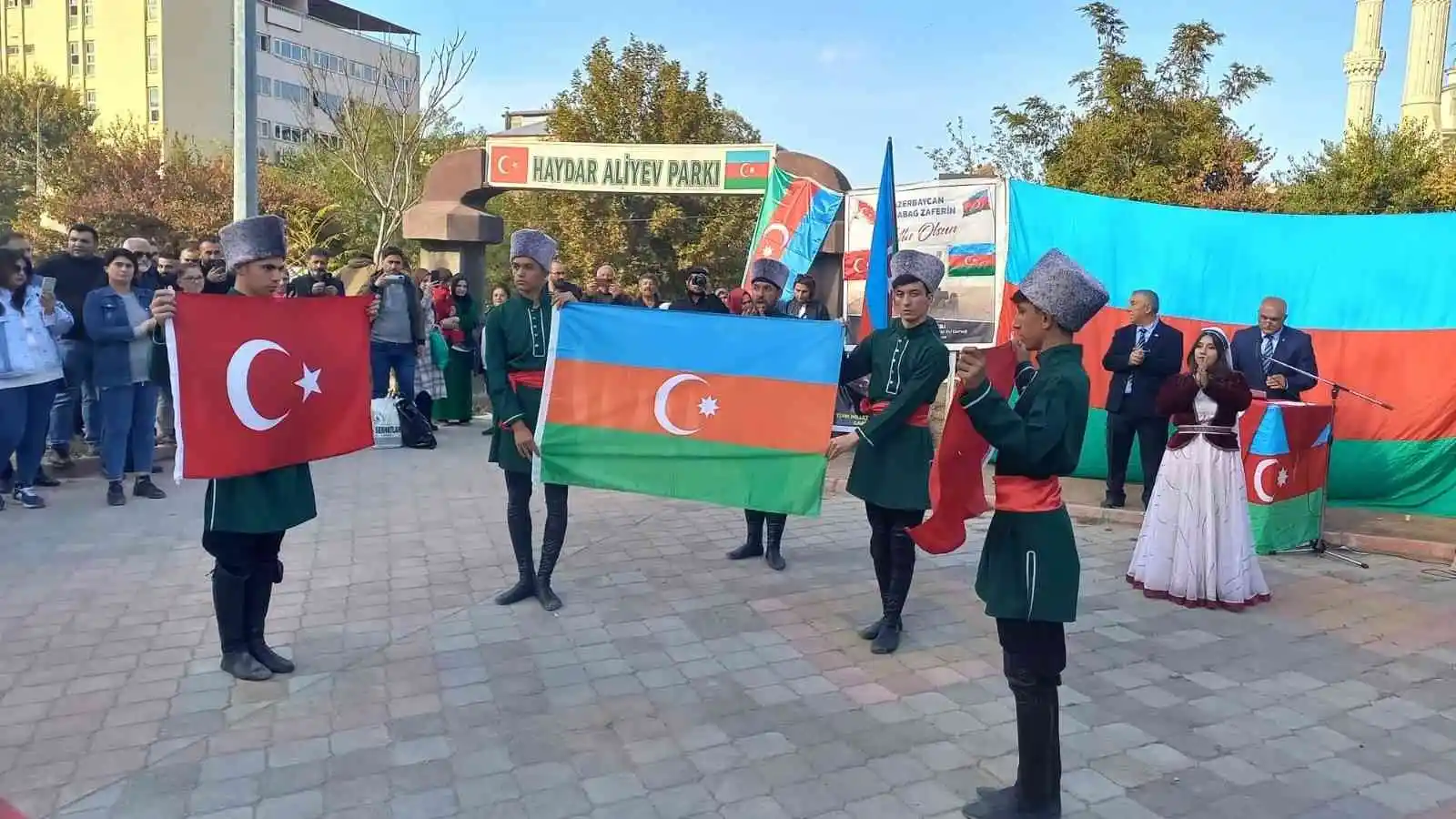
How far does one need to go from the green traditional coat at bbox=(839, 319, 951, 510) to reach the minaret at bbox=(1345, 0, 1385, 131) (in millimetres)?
40710

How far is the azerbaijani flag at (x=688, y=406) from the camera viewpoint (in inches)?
208

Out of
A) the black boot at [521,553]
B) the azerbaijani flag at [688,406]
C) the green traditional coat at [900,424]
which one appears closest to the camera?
the green traditional coat at [900,424]

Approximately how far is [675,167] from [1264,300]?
24.0ft

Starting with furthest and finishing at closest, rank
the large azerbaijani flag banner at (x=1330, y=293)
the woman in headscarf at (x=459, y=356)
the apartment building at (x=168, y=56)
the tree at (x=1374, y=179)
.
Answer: the apartment building at (x=168, y=56) → the tree at (x=1374, y=179) → the woman in headscarf at (x=459, y=356) → the large azerbaijani flag banner at (x=1330, y=293)

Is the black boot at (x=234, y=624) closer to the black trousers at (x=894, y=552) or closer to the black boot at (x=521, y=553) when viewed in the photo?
the black boot at (x=521, y=553)

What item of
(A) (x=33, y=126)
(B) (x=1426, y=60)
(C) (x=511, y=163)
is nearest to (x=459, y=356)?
(C) (x=511, y=163)

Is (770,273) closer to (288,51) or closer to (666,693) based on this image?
(666,693)

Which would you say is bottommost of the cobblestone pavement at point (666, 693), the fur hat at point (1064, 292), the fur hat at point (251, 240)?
the cobblestone pavement at point (666, 693)

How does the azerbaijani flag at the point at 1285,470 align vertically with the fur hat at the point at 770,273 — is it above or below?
below

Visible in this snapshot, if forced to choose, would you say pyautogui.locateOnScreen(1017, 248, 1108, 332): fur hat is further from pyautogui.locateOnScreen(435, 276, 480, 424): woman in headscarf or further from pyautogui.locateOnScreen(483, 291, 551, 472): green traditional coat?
pyautogui.locateOnScreen(435, 276, 480, 424): woman in headscarf

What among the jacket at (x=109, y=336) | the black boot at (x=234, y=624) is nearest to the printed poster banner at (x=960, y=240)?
the jacket at (x=109, y=336)

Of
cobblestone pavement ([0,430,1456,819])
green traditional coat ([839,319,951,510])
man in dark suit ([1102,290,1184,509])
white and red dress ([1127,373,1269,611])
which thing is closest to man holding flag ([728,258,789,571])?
cobblestone pavement ([0,430,1456,819])

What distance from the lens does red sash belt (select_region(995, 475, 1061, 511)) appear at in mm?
3291

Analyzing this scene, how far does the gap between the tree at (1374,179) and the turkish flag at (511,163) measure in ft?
40.9
